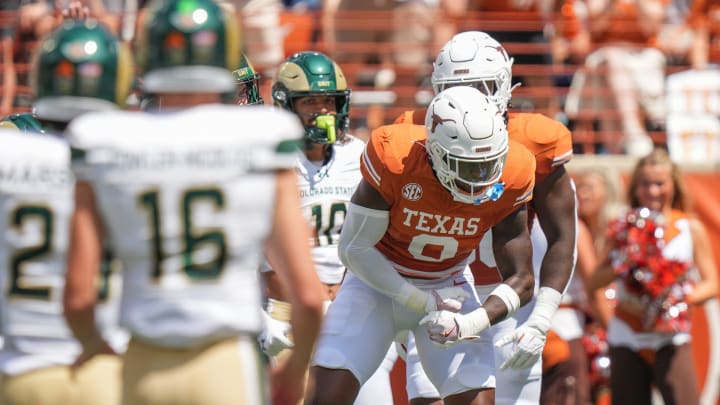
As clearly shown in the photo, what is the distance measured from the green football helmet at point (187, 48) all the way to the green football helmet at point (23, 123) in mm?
→ 2020

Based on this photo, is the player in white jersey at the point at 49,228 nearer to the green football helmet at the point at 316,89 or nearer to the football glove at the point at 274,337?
the football glove at the point at 274,337

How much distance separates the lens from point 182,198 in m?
3.35

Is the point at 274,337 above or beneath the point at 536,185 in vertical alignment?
beneath

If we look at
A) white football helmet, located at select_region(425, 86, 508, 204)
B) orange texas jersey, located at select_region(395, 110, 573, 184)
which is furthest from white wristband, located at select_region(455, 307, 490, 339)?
orange texas jersey, located at select_region(395, 110, 573, 184)

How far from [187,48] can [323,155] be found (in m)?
3.02

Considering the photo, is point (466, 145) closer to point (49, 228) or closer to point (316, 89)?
point (316, 89)

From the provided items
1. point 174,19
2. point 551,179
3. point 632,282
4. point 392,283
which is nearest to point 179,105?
point 174,19

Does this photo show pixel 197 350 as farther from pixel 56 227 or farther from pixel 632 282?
pixel 632 282

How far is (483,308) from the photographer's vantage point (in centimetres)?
523

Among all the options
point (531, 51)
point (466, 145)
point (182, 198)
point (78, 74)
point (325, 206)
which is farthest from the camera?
point (531, 51)

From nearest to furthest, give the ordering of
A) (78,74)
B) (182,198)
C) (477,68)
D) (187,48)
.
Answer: (182,198)
(187,48)
(78,74)
(477,68)

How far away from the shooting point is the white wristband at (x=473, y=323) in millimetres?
5117

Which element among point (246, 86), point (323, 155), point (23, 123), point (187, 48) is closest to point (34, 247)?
point (187, 48)

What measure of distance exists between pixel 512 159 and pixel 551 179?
21.2 inches
